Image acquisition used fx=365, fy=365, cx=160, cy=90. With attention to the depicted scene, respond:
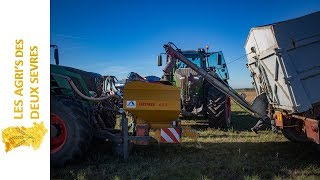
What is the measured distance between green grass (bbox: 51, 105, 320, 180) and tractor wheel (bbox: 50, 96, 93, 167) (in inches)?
9.1

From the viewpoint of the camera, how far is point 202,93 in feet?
35.9

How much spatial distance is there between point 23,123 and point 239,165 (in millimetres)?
3412

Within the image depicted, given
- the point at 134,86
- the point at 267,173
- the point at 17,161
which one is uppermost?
the point at 134,86

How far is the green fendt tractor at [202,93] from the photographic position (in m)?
10.1

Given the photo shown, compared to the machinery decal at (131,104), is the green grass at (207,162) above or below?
below

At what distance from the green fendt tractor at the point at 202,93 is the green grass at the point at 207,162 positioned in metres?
1.79

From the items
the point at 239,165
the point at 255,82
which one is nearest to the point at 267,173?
the point at 239,165

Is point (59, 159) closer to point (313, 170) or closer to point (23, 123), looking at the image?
point (23, 123)

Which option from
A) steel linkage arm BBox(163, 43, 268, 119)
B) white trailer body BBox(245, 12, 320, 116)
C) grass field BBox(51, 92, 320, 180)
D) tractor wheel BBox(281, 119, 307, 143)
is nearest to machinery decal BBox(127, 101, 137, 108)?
grass field BBox(51, 92, 320, 180)

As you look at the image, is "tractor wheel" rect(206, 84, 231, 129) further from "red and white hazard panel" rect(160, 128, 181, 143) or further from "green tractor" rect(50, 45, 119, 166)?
"green tractor" rect(50, 45, 119, 166)

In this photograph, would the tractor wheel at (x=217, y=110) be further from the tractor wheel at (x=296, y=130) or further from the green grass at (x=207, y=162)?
the tractor wheel at (x=296, y=130)

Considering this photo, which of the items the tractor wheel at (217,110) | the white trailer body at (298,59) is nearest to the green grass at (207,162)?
the white trailer body at (298,59)

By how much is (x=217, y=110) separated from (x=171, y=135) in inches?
154

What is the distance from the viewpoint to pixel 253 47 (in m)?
7.33
